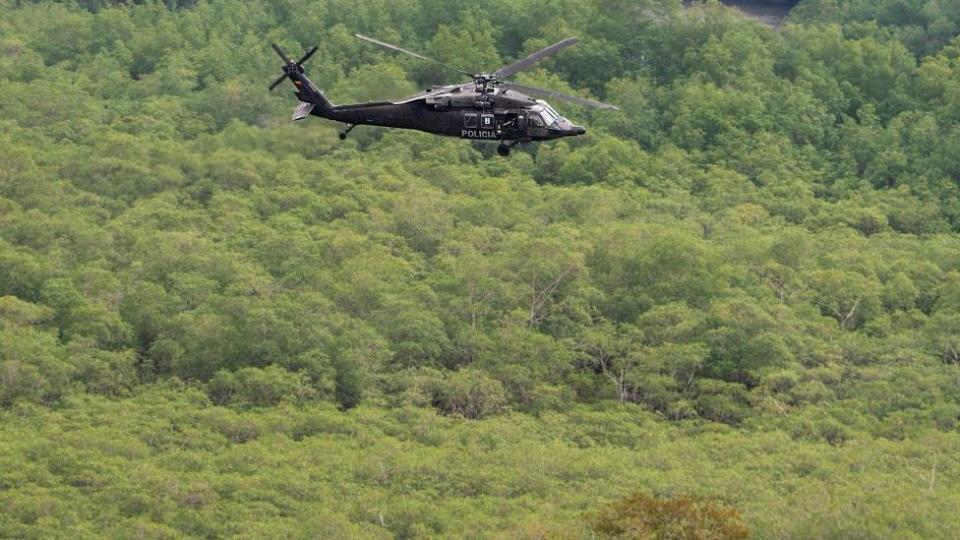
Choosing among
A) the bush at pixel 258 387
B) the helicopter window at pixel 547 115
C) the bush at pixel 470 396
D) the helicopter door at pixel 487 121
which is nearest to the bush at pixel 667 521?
the helicopter window at pixel 547 115

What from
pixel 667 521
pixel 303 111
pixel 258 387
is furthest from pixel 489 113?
pixel 258 387

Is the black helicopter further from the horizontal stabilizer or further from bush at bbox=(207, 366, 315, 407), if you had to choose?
bush at bbox=(207, 366, 315, 407)

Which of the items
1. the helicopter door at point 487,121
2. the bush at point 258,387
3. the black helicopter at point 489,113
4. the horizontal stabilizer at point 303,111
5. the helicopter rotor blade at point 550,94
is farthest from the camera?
the bush at point 258,387

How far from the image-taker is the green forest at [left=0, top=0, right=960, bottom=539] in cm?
6938

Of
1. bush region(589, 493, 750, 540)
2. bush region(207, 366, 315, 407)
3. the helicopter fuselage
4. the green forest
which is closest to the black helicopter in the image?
the helicopter fuselage

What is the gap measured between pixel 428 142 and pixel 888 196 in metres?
17.1

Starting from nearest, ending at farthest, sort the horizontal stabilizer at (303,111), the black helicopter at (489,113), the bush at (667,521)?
the bush at (667,521) → the black helicopter at (489,113) → the horizontal stabilizer at (303,111)

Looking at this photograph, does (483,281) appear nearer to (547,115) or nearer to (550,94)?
(547,115)

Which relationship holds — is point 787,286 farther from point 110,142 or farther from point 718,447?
point 110,142

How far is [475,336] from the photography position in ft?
261

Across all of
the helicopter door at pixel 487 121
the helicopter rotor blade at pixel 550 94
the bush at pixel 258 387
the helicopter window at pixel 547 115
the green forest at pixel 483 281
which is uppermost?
the helicopter rotor blade at pixel 550 94

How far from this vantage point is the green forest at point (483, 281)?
69.4 metres

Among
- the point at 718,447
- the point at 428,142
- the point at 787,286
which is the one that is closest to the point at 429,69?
the point at 428,142

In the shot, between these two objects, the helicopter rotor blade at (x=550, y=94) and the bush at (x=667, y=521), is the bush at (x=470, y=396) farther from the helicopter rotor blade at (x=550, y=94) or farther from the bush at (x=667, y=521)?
the bush at (x=667, y=521)
